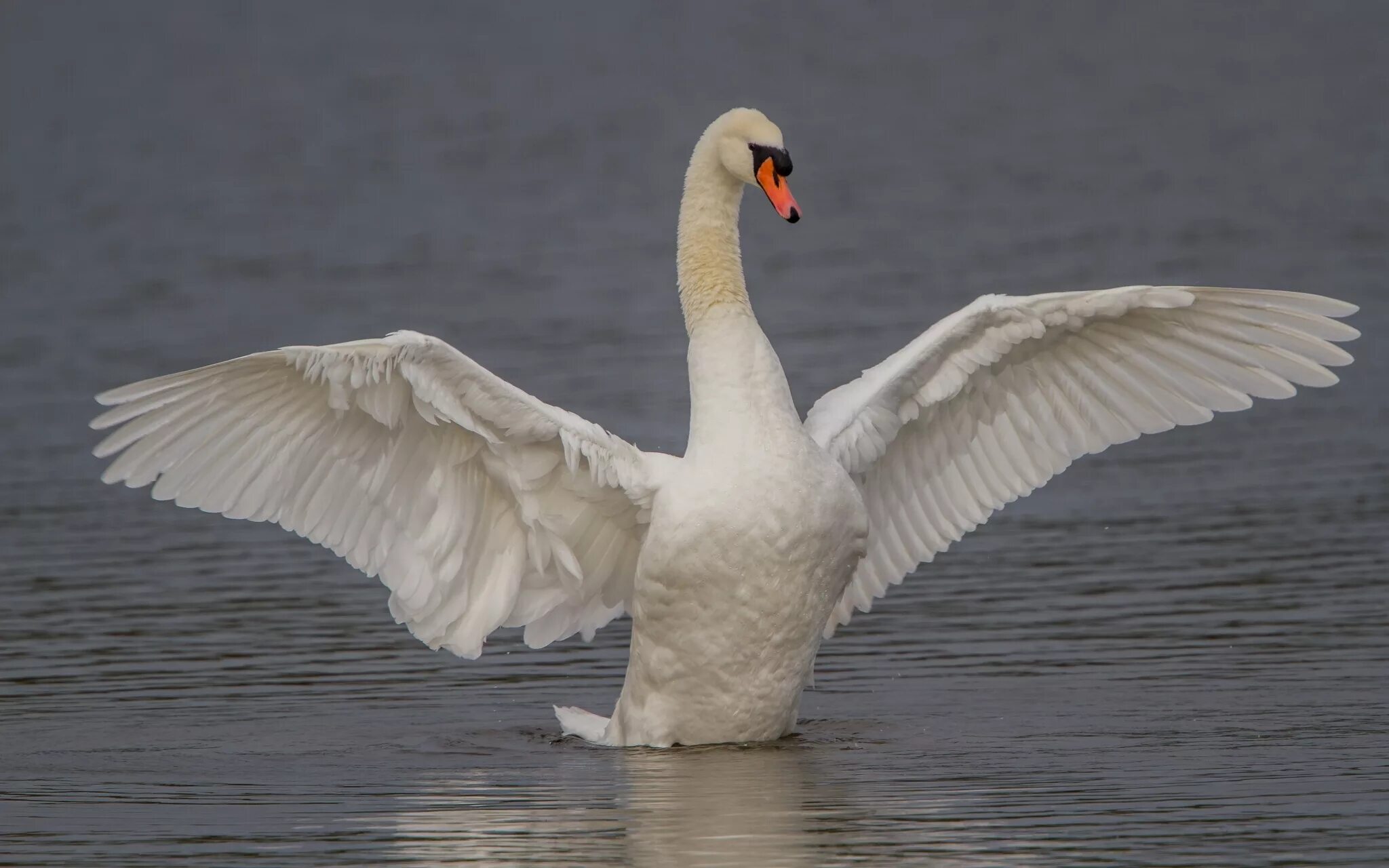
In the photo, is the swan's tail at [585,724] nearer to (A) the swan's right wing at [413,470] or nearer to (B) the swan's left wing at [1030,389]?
(A) the swan's right wing at [413,470]

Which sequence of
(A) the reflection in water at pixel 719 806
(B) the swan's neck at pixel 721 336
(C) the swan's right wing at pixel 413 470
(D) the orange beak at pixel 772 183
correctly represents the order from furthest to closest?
(D) the orange beak at pixel 772 183 → (B) the swan's neck at pixel 721 336 → (C) the swan's right wing at pixel 413 470 → (A) the reflection in water at pixel 719 806

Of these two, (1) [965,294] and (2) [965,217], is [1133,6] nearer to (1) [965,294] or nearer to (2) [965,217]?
(2) [965,217]

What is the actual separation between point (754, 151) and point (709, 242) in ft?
1.43

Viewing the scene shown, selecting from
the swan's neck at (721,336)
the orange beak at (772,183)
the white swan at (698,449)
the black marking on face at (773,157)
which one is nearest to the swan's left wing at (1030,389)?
the white swan at (698,449)

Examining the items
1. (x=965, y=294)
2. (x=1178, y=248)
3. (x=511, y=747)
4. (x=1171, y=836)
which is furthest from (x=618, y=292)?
(x=1171, y=836)

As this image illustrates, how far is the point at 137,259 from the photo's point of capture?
2691 centimetres

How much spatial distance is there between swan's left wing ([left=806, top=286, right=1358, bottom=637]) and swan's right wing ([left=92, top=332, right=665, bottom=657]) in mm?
1111

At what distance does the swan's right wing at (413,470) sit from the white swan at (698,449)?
1cm

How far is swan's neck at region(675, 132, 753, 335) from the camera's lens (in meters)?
10.8

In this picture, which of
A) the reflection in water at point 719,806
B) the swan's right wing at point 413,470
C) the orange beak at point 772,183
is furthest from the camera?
the orange beak at point 772,183

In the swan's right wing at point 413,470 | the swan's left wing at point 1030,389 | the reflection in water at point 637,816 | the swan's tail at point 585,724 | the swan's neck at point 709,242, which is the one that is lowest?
the reflection in water at point 637,816

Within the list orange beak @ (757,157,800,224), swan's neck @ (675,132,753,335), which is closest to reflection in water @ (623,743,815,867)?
swan's neck @ (675,132,753,335)

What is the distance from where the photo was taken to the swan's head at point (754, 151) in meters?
10.8

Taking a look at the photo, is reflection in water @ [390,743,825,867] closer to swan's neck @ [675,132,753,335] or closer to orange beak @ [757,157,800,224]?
swan's neck @ [675,132,753,335]
